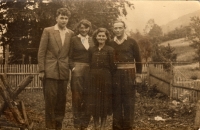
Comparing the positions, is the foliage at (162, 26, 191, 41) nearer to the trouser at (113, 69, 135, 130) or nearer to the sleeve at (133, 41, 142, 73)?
the sleeve at (133, 41, 142, 73)

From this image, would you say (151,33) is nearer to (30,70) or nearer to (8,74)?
(30,70)

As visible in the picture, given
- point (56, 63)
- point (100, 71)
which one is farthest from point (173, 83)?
point (56, 63)

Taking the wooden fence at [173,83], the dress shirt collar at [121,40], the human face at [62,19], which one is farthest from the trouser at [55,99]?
the wooden fence at [173,83]

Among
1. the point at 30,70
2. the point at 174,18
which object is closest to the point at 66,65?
the point at 30,70

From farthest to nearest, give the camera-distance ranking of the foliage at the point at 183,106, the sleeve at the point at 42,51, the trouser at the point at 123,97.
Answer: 1. the foliage at the point at 183,106
2. the trouser at the point at 123,97
3. the sleeve at the point at 42,51

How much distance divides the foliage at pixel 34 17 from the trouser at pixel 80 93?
59cm

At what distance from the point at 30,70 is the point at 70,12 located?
100cm

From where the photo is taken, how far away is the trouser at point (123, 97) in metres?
3.81

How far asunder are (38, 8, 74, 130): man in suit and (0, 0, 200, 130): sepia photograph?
0.01 metres

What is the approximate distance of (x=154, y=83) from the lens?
3867mm

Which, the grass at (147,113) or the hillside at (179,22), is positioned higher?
the hillside at (179,22)

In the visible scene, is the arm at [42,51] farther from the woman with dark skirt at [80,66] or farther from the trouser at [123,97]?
the trouser at [123,97]

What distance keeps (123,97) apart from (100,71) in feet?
1.67

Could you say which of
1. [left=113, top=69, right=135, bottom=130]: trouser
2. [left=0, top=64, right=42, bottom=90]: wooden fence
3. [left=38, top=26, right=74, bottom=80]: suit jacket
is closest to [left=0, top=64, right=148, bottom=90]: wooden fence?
[left=0, top=64, right=42, bottom=90]: wooden fence
